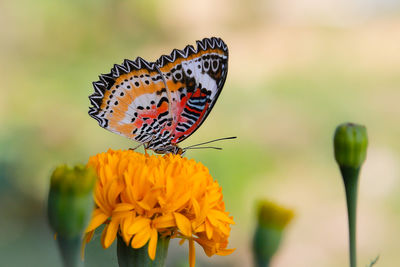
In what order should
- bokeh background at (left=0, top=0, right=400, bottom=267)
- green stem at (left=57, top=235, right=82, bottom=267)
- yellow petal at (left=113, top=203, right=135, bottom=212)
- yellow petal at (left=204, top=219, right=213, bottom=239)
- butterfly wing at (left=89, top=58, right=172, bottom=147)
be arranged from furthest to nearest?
1. bokeh background at (left=0, top=0, right=400, bottom=267)
2. butterfly wing at (left=89, top=58, right=172, bottom=147)
3. yellow petal at (left=204, top=219, right=213, bottom=239)
4. yellow petal at (left=113, top=203, right=135, bottom=212)
5. green stem at (left=57, top=235, right=82, bottom=267)

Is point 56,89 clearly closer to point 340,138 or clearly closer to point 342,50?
point 342,50

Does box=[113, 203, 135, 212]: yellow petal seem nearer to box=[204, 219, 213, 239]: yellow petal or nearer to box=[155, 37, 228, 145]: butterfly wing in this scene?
box=[204, 219, 213, 239]: yellow petal

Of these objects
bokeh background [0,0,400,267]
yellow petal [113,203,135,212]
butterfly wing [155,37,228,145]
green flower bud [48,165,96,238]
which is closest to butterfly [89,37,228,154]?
butterfly wing [155,37,228,145]

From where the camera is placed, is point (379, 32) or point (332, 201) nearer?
point (332, 201)

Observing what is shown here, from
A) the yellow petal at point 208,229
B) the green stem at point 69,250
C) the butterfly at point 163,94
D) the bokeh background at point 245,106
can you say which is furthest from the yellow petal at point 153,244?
the bokeh background at point 245,106

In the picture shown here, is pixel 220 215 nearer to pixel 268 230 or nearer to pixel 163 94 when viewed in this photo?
pixel 268 230

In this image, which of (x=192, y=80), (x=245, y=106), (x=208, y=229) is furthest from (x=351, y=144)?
(x=245, y=106)

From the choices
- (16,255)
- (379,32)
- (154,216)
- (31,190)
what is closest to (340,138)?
(154,216)

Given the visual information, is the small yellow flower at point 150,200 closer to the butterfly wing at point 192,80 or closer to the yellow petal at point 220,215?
the yellow petal at point 220,215
